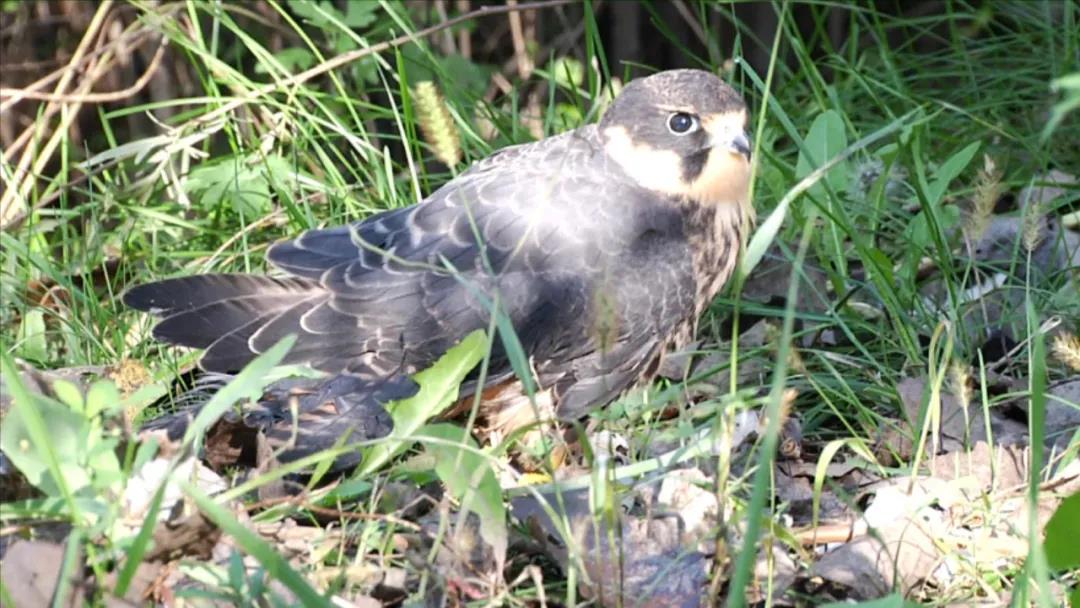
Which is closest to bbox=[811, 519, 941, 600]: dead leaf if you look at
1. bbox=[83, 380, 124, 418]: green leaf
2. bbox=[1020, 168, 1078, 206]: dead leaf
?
bbox=[83, 380, 124, 418]: green leaf

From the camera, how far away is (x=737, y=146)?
401cm

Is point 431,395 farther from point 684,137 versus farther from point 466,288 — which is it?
point 684,137

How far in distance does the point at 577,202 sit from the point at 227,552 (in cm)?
155

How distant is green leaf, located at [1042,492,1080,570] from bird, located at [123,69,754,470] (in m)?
1.46

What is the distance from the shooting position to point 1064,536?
2.58m

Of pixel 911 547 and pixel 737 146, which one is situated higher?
pixel 737 146

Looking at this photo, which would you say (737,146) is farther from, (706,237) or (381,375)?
(381,375)

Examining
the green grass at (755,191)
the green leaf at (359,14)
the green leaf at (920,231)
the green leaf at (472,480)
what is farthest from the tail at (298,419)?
the green leaf at (359,14)

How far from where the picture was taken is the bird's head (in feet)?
13.2

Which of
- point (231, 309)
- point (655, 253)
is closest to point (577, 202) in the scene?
point (655, 253)

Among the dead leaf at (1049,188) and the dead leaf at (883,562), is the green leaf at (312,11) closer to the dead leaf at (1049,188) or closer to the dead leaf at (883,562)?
the dead leaf at (1049,188)

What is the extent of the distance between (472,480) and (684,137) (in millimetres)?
1675

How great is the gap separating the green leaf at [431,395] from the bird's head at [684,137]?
3.85ft

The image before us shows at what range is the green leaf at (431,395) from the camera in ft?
9.97
